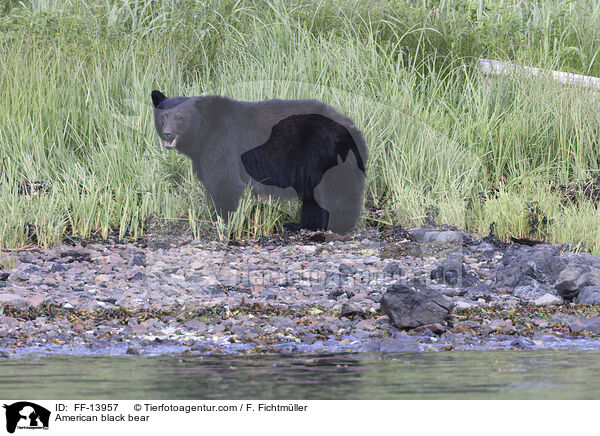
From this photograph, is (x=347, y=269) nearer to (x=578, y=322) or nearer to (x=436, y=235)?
(x=436, y=235)

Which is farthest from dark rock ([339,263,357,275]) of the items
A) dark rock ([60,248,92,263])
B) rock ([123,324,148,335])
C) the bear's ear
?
the bear's ear

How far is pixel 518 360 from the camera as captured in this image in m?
3.65

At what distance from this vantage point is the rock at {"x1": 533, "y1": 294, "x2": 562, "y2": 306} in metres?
4.78

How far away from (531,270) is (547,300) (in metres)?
0.38

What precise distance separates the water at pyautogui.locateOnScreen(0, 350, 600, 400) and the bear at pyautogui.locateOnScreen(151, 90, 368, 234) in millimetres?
2971

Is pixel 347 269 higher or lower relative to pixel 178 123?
lower

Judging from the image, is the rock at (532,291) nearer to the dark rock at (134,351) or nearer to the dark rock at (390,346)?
the dark rock at (390,346)

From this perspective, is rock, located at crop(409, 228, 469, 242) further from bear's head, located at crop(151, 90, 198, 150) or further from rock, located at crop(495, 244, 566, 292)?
bear's head, located at crop(151, 90, 198, 150)

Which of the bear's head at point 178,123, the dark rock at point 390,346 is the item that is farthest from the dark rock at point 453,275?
the bear's head at point 178,123

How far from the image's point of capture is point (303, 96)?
25.6ft

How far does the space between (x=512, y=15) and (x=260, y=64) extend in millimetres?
3564

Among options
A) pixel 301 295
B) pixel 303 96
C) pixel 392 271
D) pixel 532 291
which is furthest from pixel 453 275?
pixel 303 96

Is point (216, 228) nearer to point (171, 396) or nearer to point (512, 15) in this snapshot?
point (171, 396)
